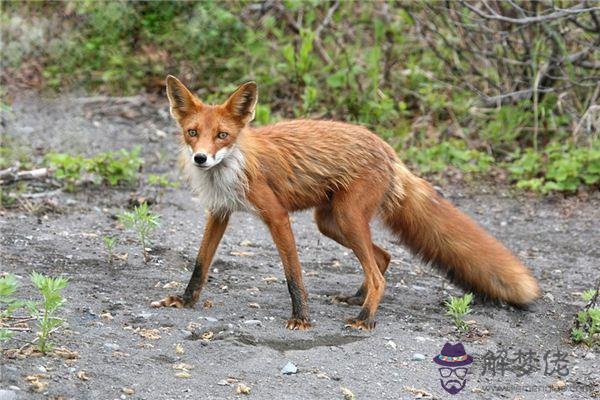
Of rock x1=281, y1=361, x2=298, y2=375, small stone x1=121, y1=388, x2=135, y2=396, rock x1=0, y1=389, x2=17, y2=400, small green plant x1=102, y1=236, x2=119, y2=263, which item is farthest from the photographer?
small green plant x1=102, y1=236, x2=119, y2=263

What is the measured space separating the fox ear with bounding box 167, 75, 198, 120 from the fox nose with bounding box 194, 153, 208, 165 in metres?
0.38

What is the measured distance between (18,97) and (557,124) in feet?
20.6

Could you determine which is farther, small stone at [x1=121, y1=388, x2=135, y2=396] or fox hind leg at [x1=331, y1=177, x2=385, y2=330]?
fox hind leg at [x1=331, y1=177, x2=385, y2=330]

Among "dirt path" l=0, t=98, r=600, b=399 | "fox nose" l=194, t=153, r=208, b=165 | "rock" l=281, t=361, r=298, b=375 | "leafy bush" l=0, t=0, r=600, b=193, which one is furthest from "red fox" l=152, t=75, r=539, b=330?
"leafy bush" l=0, t=0, r=600, b=193

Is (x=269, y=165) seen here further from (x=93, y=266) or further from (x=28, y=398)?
(x=28, y=398)

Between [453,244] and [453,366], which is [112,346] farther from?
[453,244]

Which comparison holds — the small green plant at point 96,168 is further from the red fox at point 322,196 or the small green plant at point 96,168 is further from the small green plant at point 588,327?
the small green plant at point 588,327

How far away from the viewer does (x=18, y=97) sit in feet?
35.0

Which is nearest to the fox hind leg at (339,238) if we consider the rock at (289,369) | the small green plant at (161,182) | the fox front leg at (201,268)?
the fox front leg at (201,268)

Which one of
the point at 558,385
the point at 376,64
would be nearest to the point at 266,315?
the point at 558,385

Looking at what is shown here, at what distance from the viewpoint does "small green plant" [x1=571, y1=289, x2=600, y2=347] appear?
5.11 metres

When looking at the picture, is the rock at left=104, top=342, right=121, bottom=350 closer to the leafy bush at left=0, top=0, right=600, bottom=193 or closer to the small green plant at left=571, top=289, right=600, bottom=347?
the small green plant at left=571, top=289, right=600, bottom=347

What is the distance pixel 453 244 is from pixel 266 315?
1309mm

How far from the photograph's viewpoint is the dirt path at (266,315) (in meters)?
4.30
